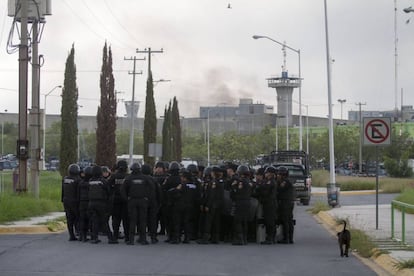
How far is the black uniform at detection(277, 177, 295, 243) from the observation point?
Answer: 17562 millimetres

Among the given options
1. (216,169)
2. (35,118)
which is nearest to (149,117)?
(35,118)

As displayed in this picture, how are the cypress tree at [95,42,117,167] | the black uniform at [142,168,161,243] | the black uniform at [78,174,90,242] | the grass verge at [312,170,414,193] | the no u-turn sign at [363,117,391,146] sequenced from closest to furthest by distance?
the black uniform at [142,168,161,243], the black uniform at [78,174,90,242], the no u-turn sign at [363,117,391,146], the cypress tree at [95,42,117,167], the grass verge at [312,170,414,193]

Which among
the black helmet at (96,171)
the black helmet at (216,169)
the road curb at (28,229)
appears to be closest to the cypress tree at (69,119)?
the road curb at (28,229)

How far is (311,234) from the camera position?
66.4 feet

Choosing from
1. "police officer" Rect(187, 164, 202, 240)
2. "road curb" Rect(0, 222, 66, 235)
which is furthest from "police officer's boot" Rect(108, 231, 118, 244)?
"road curb" Rect(0, 222, 66, 235)

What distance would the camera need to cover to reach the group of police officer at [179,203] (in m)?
16.9

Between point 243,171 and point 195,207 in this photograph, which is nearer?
point 243,171

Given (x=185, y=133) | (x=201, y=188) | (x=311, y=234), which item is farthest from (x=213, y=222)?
(x=185, y=133)

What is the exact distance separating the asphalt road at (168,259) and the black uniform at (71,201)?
16.4 inches

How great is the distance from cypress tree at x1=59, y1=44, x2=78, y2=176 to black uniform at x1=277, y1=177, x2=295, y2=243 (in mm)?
17558

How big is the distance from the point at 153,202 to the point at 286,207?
315cm

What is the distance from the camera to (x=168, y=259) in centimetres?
1418

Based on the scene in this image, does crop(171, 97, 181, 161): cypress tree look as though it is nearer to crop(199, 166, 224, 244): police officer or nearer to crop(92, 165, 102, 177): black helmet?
crop(199, 166, 224, 244): police officer

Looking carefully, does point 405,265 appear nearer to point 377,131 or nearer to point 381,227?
point 377,131
